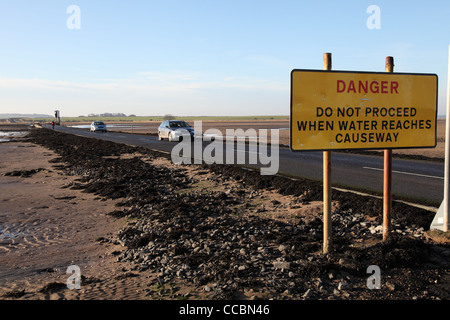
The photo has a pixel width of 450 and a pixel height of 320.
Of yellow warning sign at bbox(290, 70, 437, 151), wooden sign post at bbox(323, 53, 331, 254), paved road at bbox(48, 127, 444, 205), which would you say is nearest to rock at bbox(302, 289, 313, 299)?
wooden sign post at bbox(323, 53, 331, 254)

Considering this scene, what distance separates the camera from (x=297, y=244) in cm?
561

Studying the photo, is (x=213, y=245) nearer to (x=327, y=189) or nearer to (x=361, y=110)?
(x=327, y=189)

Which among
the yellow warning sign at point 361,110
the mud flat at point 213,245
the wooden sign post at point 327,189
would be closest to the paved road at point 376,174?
the mud flat at point 213,245

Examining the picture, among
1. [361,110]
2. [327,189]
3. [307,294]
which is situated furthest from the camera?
[361,110]

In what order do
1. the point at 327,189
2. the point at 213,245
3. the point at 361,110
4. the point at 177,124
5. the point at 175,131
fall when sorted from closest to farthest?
the point at 327,189 → the point at 361,110 → the point at 213,245 → the point at 175,131 → the point at 177,124

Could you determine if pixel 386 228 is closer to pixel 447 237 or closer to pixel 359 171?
pixel 447 237

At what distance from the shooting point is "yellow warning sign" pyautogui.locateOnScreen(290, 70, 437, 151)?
5.00 m

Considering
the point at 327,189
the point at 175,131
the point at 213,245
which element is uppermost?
the point at 175,131

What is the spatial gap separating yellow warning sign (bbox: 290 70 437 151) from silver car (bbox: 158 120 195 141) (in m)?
23.7

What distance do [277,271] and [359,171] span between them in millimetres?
9142

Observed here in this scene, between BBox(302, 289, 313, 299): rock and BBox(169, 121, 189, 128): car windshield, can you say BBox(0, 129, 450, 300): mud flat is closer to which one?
BBox(302, 289, 313, 299): rock

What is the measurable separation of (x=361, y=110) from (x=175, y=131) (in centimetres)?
2491

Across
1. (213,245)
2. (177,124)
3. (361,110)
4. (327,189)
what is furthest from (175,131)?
(327,189)

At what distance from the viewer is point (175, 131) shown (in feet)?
96.8
